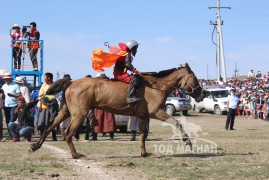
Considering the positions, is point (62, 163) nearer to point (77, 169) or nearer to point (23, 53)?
point (77, 169)

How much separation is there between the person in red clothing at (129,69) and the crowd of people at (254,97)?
2074cm

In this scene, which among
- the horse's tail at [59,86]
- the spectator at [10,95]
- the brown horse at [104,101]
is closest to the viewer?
the brown horse at [104,101]

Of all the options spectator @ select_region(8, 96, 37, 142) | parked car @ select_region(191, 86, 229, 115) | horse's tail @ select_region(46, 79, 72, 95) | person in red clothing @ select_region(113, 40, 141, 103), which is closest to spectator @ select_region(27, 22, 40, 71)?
spectator @ select_region(8, 96, 37, 142)

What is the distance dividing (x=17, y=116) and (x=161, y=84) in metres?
6.65

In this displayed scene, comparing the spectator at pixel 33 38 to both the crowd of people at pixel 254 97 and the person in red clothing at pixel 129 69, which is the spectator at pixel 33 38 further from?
the crowd of people at pixel 254 97

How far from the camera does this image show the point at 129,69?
12.1m

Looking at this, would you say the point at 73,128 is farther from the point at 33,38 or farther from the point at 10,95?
the point at 33,38

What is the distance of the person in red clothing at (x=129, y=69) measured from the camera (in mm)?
12047

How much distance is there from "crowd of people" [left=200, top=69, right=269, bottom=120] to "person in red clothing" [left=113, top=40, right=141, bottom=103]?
2074 centimetres

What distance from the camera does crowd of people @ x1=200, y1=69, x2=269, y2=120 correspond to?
36.0 meters

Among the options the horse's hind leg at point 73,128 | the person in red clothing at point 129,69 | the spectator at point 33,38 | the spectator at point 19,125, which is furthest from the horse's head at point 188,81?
the spectator at point 33,38

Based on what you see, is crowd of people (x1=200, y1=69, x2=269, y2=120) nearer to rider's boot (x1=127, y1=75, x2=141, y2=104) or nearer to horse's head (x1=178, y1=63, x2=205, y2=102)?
horse's head (x1=178, y1=63, x2=205, y2=102)

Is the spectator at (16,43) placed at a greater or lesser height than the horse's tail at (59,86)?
greater

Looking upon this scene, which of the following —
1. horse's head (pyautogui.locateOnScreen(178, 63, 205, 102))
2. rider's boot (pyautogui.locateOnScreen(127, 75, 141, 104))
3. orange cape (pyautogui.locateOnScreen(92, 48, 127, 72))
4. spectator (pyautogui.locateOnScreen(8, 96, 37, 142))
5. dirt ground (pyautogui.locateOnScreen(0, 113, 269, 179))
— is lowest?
dirt ground (pyautogui.locateOnScreen(0, 113, 269, 179))
